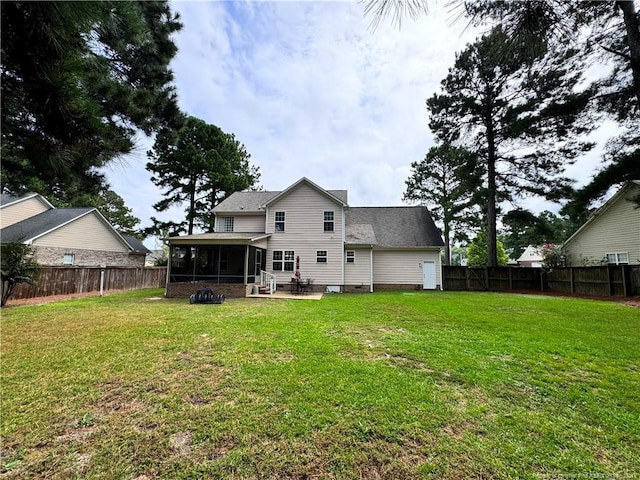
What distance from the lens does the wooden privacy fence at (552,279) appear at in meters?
12.7

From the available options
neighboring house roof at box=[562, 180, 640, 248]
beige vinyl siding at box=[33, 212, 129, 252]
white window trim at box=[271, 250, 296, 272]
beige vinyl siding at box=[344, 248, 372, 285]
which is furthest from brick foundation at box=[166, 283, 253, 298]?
neighboring house roof at box=[562, 180, 640, 248]

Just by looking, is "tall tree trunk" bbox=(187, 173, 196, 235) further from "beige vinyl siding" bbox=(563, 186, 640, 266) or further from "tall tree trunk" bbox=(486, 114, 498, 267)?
"beige vinyl siding" bbox=(563, 186, 640, 266)

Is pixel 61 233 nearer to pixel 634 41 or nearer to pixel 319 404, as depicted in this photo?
pixel 319 404

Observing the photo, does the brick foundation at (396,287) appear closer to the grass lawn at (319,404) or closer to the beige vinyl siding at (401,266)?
the beige vinyl siding at (401,266)

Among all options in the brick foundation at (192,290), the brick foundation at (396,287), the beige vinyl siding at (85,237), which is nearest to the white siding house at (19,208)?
the beige vinyl siding at (85,237)

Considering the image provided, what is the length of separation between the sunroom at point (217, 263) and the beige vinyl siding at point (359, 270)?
5351mm

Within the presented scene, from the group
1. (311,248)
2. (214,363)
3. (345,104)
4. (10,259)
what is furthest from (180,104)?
(311,248)

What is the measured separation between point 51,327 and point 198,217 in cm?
1848

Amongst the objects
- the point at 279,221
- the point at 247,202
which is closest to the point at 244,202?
the point at 247,202

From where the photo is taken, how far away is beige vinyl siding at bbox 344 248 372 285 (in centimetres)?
1683

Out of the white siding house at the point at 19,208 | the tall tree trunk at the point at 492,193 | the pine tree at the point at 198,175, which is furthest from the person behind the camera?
the pine tree at the point at 198,175

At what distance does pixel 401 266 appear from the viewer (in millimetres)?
17703

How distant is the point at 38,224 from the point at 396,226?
24.6 m

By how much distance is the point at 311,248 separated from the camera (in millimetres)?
16672
